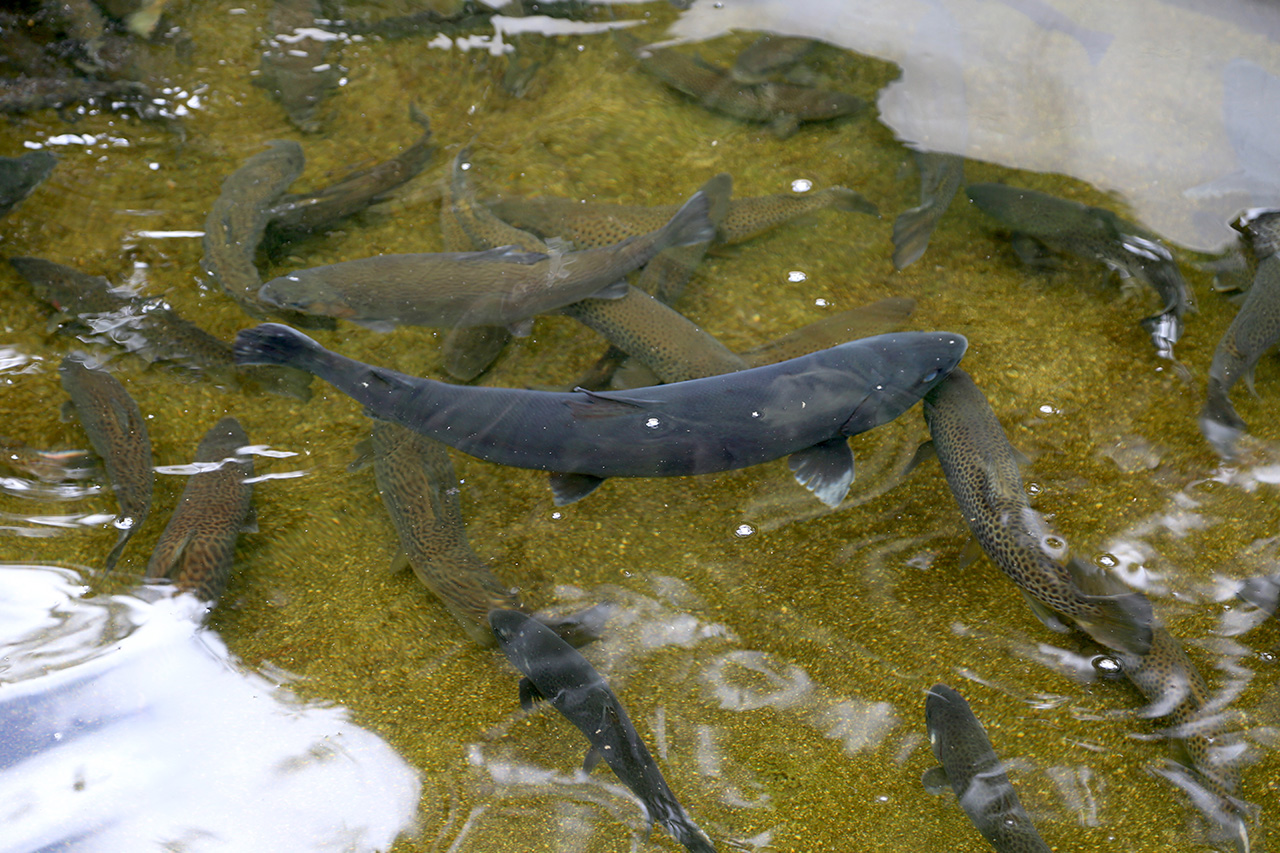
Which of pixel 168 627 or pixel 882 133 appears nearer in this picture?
pixel 168 627

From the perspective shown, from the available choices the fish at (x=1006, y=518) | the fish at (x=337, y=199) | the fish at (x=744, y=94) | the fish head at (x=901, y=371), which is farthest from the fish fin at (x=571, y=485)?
the fish at (x=744, y=94)

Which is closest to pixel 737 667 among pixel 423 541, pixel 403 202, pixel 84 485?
pixel 423 541

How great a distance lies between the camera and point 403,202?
13.2ft

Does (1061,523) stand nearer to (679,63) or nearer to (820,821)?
(820,821)

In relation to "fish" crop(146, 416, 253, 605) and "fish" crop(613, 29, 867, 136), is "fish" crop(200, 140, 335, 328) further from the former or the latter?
"fish" crop(613, 29, 867, 136)

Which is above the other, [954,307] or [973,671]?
[954,307]

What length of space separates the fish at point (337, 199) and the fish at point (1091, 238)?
2.94 m

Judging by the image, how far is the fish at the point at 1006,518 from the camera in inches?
102

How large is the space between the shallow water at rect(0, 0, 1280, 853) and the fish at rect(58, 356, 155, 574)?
69 mm

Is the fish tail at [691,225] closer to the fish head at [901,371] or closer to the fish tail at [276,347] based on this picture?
the fish head at [901,371]

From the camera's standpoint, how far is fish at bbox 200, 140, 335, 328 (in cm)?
356

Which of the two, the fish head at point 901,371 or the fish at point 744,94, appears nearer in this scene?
the fish head at point 901,371

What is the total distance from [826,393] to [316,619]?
198cm

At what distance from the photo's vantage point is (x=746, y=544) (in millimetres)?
2947
